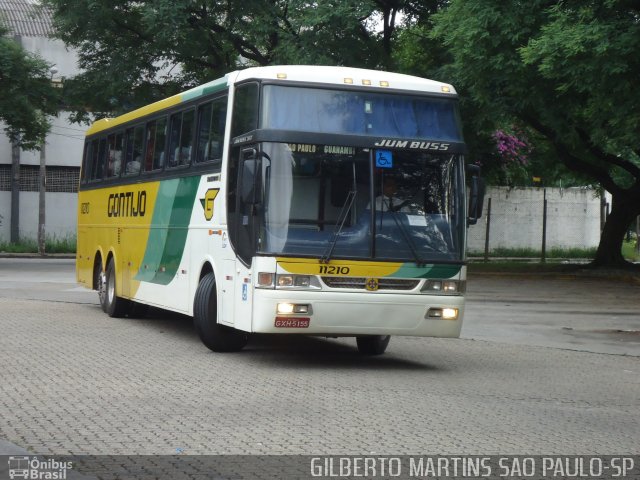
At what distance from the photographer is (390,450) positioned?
8359mm

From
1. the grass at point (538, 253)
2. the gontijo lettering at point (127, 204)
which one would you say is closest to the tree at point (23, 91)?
the gontijo lettering at point (127, 204)

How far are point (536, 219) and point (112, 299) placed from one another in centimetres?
3157

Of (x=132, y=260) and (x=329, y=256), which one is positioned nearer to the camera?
(x=329, y=256)

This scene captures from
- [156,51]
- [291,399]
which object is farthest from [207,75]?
[291,399]

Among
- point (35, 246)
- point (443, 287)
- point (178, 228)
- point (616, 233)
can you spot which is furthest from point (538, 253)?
point (443, 287)

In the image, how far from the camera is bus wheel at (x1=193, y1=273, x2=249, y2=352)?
14805 millimetres

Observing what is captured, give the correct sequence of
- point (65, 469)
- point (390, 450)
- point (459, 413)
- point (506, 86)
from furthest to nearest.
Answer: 1. point (506, 86)
2. point (459, 413)
3. point (390, 450)
4. point (65, 469)

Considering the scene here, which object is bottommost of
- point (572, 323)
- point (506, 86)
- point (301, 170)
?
point (572, 323)

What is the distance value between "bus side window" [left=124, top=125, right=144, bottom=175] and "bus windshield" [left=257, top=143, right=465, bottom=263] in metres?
6.26

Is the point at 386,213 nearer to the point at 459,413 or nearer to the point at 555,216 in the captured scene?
the point at 459,413

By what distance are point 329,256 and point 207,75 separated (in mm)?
26363

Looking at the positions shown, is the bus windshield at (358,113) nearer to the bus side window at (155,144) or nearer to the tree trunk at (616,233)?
the bus side window at (155,144)

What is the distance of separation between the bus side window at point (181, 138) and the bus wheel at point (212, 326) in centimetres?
217

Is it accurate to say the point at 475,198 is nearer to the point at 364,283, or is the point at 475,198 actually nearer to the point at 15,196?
the point at 364,283
